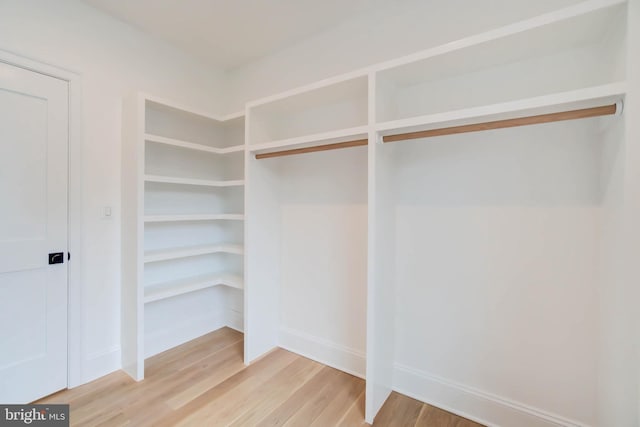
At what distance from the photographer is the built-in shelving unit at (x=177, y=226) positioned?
6.92 feet

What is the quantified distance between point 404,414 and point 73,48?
3.48m

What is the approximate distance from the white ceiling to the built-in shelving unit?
0.68 meters

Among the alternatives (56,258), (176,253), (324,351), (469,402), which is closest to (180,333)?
(176,253)

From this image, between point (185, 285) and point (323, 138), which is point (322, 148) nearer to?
point (323, 138)

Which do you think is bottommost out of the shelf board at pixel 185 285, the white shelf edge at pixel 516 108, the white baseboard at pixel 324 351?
the white baseboard at pixel 324 351

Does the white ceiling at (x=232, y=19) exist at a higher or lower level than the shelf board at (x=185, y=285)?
higher

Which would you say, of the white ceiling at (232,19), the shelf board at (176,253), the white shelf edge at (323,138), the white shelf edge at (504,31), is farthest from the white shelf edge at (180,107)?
the shelf board at (176,253)

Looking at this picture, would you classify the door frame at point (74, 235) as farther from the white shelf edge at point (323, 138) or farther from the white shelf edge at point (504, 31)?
the white shelf edge at point (504, 31)

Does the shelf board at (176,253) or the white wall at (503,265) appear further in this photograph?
the shelf board at (176,253)

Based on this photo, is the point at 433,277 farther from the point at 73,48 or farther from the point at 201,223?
the point at 73,48

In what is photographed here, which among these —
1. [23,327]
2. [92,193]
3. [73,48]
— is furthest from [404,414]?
[73,48]

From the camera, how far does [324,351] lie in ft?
7.78

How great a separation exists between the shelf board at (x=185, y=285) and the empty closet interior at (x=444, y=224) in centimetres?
4

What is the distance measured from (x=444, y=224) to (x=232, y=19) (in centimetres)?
229
